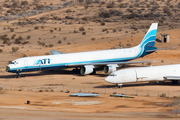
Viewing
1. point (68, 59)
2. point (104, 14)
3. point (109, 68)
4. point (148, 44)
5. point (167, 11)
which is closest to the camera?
point (109, 68)

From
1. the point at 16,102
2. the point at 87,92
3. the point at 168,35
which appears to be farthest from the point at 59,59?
the point at 168,35

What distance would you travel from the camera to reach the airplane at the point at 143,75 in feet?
152

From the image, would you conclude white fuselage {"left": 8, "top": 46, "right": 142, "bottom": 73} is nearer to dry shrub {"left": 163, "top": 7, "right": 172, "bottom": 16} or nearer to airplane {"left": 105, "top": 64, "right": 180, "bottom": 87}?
airplane {"left": 105, "top": 64, "right": 180, "bottom": 87}

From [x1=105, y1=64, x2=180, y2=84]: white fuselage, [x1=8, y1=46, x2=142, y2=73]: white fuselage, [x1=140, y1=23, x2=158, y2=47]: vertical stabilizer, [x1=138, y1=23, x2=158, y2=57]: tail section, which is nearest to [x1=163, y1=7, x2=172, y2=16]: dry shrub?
[x1=140, y1=23, x2=158, y2=47]: vertical stabilizer

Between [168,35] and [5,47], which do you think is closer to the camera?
[168,35]

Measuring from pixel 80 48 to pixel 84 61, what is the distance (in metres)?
21.3

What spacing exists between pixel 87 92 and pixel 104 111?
10.3m

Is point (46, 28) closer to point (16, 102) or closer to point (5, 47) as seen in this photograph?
point (5, 47)

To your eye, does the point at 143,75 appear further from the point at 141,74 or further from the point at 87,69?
the point at 87,69

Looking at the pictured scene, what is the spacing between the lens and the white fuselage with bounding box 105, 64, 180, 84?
46.3 m

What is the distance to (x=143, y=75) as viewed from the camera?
4709 centimetres

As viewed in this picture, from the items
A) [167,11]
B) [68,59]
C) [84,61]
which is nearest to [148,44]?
[84,61]

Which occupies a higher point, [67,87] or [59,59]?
[59,59]

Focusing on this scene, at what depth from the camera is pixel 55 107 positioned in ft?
120
